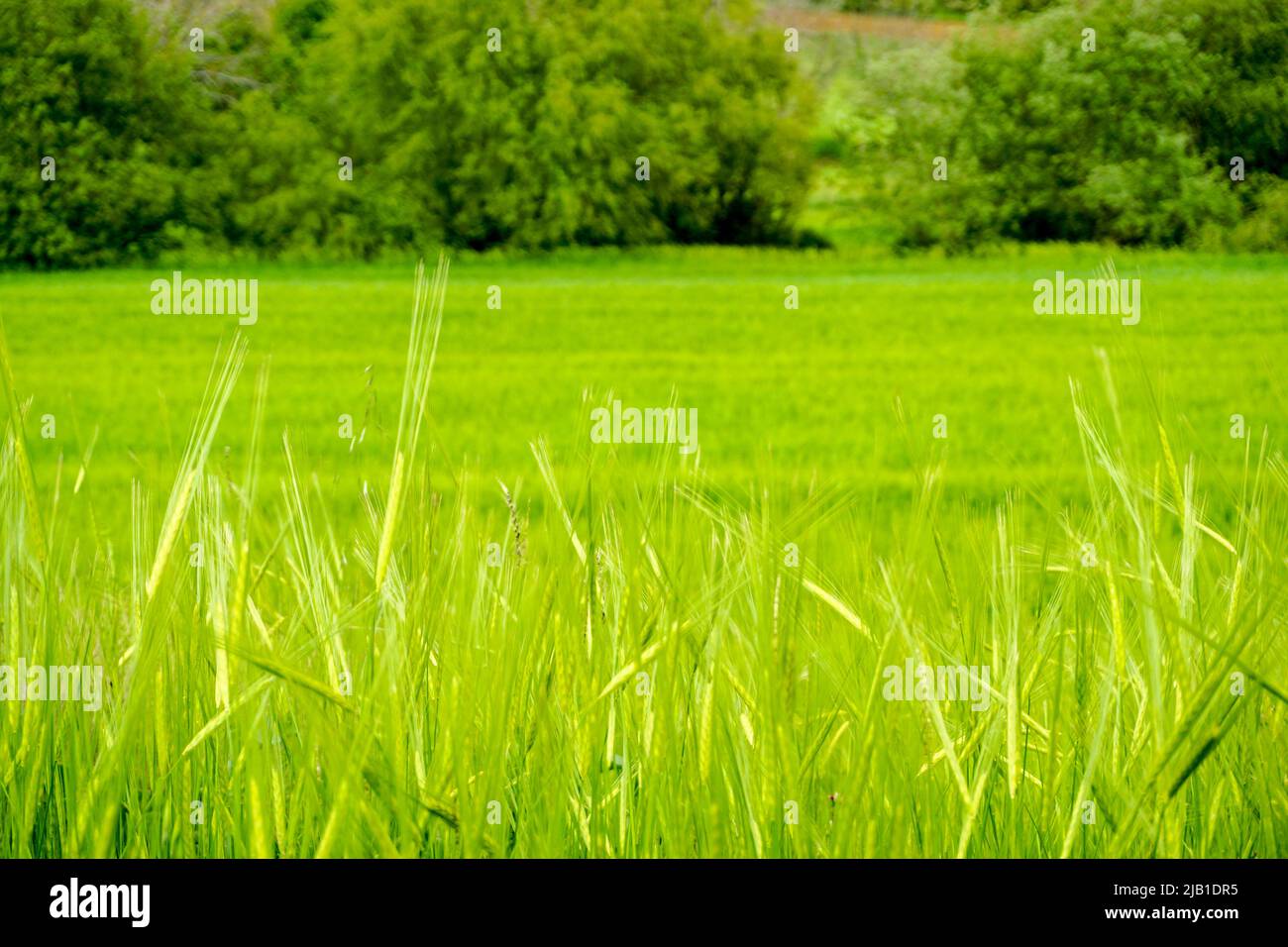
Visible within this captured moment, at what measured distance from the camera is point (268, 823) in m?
1.24

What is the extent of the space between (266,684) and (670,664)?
15.9 inches

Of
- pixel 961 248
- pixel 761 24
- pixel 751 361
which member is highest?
pixel 761 24
